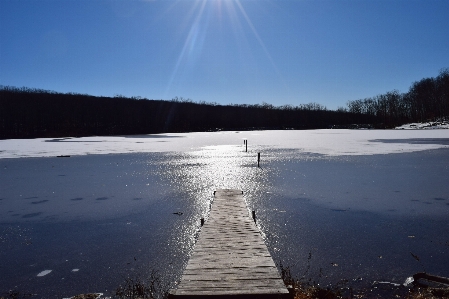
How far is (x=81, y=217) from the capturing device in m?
7.91

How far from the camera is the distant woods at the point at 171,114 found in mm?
80875

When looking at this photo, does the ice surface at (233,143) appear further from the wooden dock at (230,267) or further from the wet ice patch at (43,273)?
the wet ice patch at (43,273)

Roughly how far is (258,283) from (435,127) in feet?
218

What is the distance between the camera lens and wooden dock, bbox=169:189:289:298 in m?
3.76

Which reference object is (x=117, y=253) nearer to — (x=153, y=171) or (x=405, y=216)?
(x=405, y=216)

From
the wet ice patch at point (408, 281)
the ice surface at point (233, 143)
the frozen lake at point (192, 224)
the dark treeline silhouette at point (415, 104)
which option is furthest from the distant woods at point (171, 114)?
the wet ice patch at point (408, 281)

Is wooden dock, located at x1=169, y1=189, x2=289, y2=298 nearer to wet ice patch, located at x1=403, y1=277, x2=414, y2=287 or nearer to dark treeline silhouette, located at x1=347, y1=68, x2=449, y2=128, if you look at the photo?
wet ice patch, located at x1=403, y1=277, x2=414, y2=287

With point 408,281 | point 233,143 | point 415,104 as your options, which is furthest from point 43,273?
point 415,104

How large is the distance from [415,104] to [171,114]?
7037 centimetres

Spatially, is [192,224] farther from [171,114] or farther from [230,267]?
[171,114]

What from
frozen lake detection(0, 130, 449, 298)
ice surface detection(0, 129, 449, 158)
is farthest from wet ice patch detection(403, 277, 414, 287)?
ice surface detection(0, 129, 449, 158)

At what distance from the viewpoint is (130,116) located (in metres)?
105

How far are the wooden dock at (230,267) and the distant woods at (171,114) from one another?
69.3 meters

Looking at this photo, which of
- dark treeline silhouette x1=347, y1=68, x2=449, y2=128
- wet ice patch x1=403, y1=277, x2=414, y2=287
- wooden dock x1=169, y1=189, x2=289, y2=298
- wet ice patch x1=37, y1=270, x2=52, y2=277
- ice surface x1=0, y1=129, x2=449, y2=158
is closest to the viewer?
wooden dock x1=169, y1=189, x2=289, y2=298
